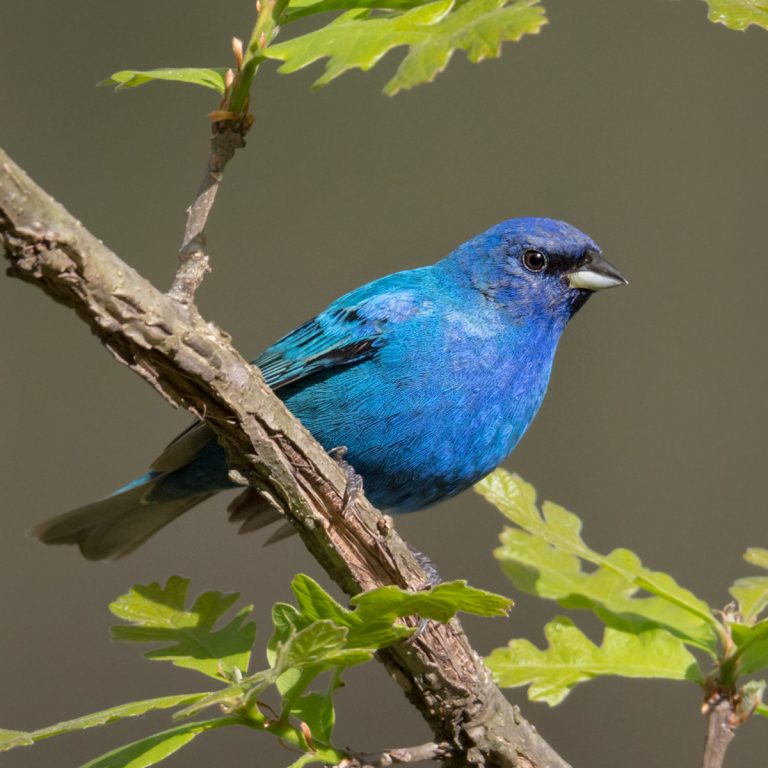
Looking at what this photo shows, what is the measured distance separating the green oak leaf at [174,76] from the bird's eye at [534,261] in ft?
4.45

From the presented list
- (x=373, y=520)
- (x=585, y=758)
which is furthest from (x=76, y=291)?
(x=585, y=758)

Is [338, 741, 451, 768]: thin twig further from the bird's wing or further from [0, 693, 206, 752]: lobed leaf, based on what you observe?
the bird's wing

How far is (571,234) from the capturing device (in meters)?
2.68

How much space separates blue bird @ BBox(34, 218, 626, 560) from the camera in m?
2.36

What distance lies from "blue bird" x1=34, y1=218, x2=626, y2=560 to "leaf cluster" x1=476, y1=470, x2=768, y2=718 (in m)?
0.85

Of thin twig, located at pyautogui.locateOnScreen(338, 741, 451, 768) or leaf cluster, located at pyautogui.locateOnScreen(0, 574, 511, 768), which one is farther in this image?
thin twig, located at pyautogui.locateOnScreen(338, 741, 451, 768)

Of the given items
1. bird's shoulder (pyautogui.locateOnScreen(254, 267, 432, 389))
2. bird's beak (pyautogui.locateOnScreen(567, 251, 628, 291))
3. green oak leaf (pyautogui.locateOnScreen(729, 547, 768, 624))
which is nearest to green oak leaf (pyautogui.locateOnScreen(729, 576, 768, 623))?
green oak leaf (pyautogui.locateOnScreen(729, 547, 768, 624))

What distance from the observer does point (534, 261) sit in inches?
105

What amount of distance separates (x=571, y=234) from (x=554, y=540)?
1.42 m

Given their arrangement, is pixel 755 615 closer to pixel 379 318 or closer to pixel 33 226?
pixel 33 226

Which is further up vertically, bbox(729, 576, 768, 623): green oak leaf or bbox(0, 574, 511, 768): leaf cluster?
bbox(0, 574, 511, 768): leaf cluster

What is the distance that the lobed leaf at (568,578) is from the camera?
54.6 inches

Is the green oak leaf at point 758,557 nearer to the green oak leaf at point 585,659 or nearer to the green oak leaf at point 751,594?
the green oak leaf at point 751,594

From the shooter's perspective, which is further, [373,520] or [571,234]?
[571,234]
